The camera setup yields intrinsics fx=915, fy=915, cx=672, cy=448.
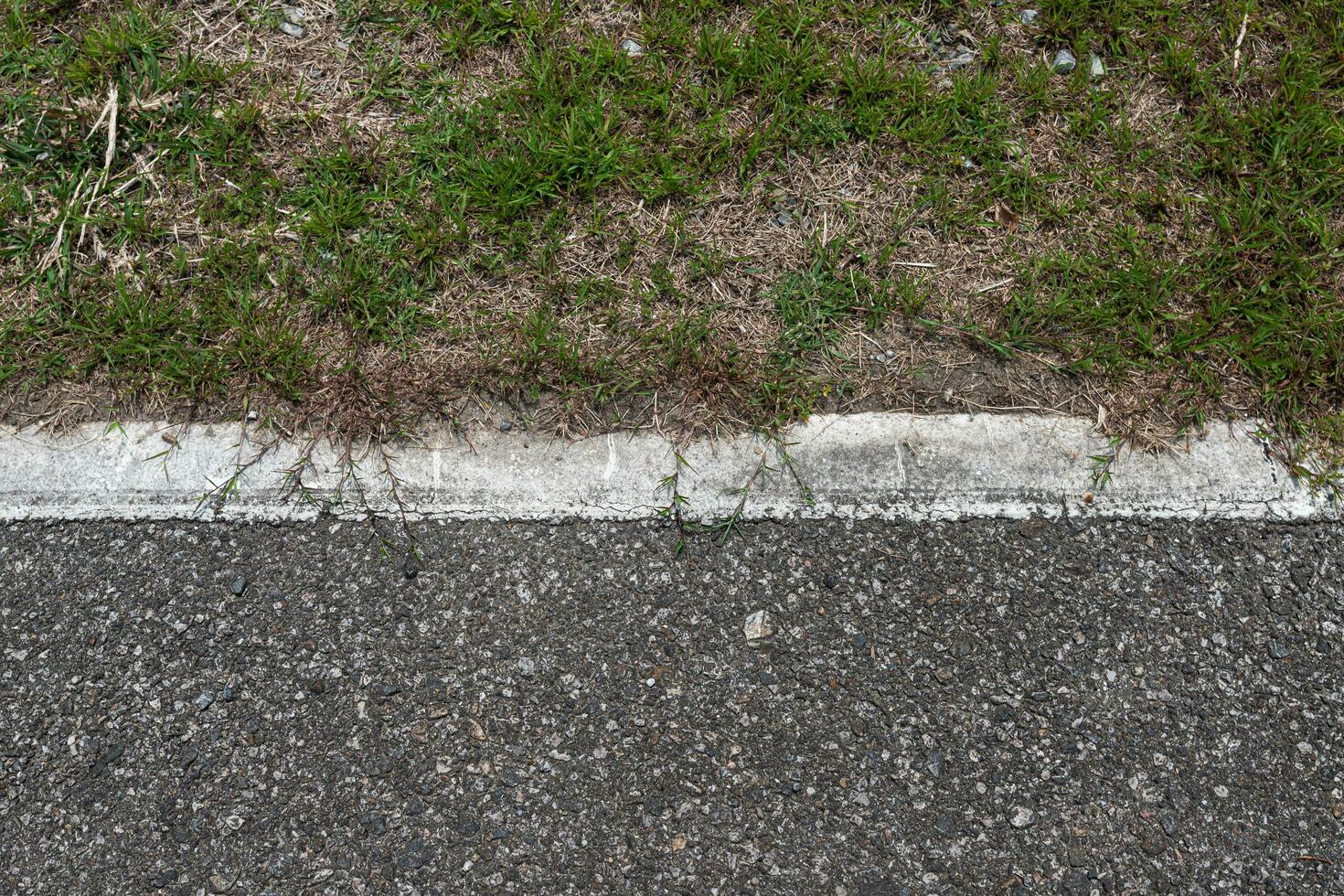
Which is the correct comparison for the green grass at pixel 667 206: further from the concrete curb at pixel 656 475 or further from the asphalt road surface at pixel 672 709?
the asphalt road surface at pixel 672 709

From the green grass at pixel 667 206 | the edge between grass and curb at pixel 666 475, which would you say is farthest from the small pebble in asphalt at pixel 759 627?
the green grass at pixel 667 206

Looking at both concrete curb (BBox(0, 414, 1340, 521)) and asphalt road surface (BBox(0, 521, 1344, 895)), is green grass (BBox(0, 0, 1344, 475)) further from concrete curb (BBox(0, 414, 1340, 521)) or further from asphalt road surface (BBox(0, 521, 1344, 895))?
asphalt road surface (BBox(0, 521, 1344, 895))

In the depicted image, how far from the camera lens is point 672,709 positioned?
2107 mm

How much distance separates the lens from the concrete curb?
226 centimetres

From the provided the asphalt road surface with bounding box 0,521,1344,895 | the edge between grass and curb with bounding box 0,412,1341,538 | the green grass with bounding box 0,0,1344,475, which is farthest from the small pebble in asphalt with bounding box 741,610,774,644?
the green grass with bounding box 0,0,1344,475

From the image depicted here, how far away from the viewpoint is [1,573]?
2213 millimetres

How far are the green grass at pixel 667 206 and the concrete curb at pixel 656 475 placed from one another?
4.5 inches

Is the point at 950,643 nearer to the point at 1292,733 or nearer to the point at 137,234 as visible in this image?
the point at 1292,733

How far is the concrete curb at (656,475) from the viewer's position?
2.26 meters

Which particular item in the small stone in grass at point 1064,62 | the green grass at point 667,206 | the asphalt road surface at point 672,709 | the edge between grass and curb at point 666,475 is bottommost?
the asphalt road surface at point 672,709

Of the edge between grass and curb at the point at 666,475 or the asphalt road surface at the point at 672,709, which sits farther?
the edge between grass and curb at the point at 666,475

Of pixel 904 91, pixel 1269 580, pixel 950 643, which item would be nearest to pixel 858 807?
pixel 950 643

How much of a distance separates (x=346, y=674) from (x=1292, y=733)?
217 cm

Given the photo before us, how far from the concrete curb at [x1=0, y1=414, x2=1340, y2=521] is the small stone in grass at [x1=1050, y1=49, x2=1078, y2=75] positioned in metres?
1.08
